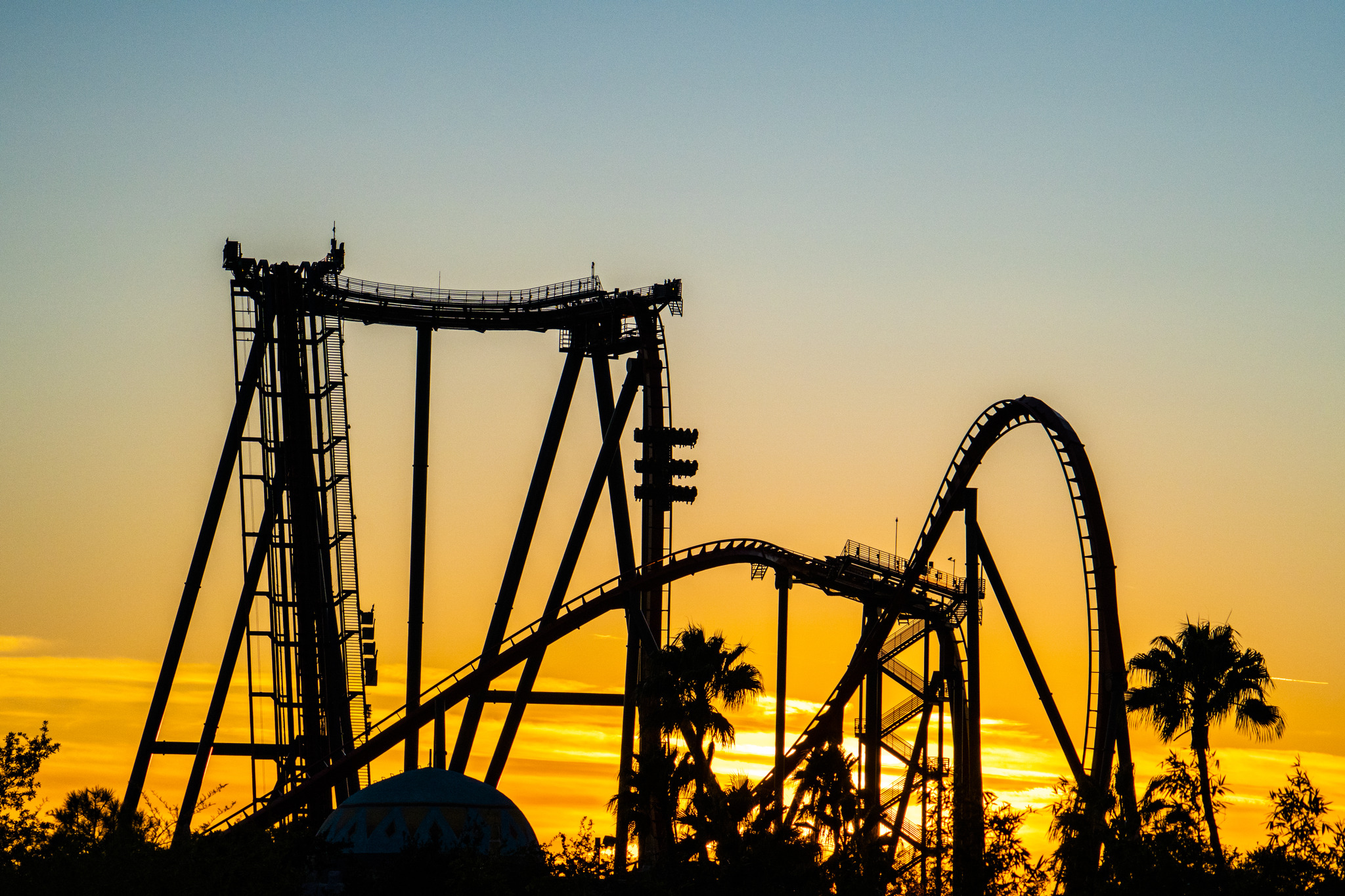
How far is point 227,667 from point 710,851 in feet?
55.4

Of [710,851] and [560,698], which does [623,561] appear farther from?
[710,851]

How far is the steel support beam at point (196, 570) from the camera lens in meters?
41.2

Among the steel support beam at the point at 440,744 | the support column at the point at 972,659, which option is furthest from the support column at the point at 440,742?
the support column at the point at 972,659

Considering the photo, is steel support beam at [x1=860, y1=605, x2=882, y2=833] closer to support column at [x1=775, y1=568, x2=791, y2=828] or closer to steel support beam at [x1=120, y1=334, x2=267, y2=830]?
support column at [x1=775, y1=568, x2=791, y2=828]

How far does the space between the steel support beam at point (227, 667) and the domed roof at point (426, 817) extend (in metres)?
3.36

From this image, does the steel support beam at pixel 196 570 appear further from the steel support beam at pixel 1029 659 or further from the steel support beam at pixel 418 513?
the steel support beam at pixel 1029 659

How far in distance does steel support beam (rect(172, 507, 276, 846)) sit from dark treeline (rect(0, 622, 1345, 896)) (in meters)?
4.64

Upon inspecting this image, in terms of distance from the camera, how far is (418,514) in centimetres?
4547

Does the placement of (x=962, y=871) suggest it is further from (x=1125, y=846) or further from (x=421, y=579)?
(x=421, y=579)

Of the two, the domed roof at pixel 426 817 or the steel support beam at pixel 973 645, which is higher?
the steel support beam at pixel 973 645

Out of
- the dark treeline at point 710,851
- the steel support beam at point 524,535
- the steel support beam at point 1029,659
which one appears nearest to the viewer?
Answer: the dark treeline at point 710,851

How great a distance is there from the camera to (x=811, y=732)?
3944 cm

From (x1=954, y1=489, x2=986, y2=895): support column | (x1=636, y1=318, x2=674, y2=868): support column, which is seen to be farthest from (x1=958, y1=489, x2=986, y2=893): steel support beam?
(x1=636, y1=318, x2=674, y2=868): support column

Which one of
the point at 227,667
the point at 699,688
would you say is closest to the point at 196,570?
the point at 227,667
